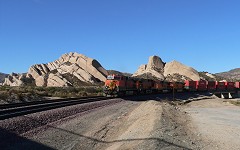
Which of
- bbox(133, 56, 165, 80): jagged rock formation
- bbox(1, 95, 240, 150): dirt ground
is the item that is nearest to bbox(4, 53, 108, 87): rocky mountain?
bbox(133, 56, 165, 80): jagged rock formation

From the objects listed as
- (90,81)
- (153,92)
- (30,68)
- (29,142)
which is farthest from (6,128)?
(30,68)

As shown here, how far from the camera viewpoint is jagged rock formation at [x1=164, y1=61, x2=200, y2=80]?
437 ft

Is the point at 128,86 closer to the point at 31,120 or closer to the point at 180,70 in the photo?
the point at 31,120

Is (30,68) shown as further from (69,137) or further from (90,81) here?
(69,137)

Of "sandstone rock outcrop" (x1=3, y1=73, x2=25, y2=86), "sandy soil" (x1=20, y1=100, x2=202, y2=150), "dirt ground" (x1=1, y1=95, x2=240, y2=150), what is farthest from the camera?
"sandstone rock outcrop" (x1=3, y1=73, x2=25, y2=86)

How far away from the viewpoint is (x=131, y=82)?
49.1 m

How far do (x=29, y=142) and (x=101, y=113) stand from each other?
453 inches

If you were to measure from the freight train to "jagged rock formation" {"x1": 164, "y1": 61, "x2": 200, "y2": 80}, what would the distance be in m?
45.1

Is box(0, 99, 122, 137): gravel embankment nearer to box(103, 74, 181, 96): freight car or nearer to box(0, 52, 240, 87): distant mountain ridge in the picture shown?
box(103, 74, 181, 96): freight car

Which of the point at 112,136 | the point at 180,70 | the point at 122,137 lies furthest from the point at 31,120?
the point at 180,70

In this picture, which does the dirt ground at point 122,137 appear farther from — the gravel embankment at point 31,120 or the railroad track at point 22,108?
the railroad track at point 22,108

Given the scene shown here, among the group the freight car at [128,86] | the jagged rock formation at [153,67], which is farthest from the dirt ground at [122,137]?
the jagged rock formation at [153,67]

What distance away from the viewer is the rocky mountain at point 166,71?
426ft

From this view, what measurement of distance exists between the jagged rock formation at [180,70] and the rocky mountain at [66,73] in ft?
99.4
